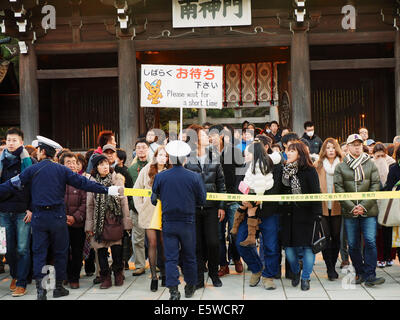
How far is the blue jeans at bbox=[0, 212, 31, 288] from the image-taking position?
7617 millimetres

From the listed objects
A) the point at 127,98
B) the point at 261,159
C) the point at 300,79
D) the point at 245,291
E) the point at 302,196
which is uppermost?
the point at 300,79

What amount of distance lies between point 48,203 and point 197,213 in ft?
6.83

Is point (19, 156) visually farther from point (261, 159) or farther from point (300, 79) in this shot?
point (300, 79)

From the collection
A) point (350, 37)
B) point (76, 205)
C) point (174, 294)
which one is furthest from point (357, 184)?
point (350, 37)

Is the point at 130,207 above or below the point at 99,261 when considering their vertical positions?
above

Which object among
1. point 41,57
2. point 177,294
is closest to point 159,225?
point 177,294

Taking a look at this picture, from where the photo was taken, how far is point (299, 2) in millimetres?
12820

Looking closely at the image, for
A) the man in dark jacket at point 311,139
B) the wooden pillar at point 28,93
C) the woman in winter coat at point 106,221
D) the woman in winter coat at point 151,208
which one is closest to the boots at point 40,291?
the woman in winter coat at point 106,221

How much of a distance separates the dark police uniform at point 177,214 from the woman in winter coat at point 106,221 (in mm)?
1181

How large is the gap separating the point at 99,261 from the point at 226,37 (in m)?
7.64

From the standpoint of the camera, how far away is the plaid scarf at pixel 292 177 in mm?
7406

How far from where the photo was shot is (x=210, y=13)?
13.3 meters

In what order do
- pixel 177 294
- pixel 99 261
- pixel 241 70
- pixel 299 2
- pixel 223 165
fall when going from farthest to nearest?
pixel 241 70 → pixel 299 2 → pixel 223 165 → pixel 99 261 → pixel 177 294
